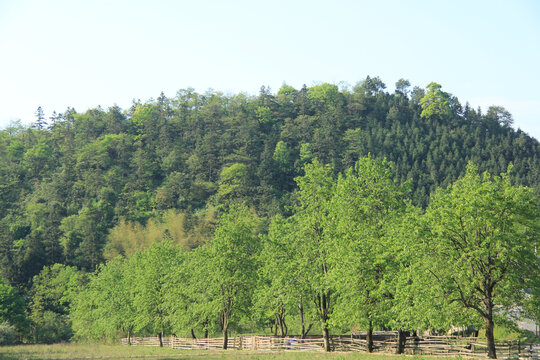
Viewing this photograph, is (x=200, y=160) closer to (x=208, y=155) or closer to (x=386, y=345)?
(x=208, y=155)

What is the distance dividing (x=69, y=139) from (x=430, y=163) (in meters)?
118

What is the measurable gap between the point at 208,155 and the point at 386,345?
117 metres

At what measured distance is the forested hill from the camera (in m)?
130

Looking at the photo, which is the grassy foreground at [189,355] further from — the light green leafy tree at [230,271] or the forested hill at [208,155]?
the forested hill at [208,155]

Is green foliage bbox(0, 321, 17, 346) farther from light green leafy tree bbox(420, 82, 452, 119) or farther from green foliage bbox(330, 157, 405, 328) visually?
light green leafy tree bbox(420, 82, 452, 119)

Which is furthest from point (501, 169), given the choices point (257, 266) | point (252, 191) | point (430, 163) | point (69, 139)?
point (69, 139)

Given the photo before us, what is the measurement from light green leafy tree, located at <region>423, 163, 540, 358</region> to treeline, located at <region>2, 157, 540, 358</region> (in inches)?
2.7

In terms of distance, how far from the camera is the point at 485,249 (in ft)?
97.2

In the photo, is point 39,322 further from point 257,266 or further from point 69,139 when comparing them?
point 69,139

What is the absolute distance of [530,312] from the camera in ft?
101

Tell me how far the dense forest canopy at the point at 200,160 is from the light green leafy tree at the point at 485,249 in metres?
77.2

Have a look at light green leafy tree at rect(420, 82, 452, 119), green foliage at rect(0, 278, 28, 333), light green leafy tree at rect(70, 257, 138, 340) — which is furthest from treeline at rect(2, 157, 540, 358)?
light green leafy tree at rect(420, 82, 452, 119)

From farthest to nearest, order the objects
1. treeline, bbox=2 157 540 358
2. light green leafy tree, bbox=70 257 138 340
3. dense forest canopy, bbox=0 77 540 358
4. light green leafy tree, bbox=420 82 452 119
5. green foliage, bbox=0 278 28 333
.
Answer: light green leafy tree, bbox=420 82 452 119, dense forest canopy, bbox=0 77 540 358, green foliage, bbox=0 278 28 333, light green leafy tree, bbox=70 257 138 340, treeline, bbox=2 157 540 358

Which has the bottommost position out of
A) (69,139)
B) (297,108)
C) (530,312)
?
(530,312)
